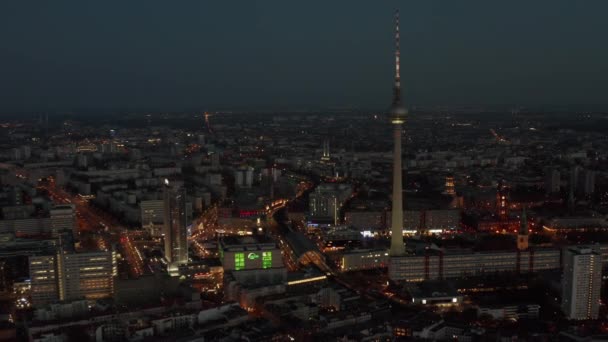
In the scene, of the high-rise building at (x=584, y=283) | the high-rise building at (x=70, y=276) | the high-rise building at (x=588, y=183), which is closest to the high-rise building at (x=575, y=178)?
the high-rise building at (x=588, y=183)

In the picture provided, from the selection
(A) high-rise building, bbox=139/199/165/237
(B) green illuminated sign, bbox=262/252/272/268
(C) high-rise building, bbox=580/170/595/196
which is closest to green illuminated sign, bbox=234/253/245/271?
(B) green illuminated sign, bbox=262/252/272/268

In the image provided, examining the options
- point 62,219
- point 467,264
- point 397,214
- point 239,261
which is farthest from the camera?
point 62,219

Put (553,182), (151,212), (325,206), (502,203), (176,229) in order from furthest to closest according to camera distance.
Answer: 1. (553,182)
2. (502,203)
3. (325,206)
4. (151,212)
5. (176,229)

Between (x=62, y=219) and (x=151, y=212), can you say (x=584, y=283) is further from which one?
(x=62, y=219)

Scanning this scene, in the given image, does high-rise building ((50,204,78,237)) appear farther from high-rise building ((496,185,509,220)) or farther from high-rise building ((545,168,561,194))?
high-rise building ((545,168,561,194))

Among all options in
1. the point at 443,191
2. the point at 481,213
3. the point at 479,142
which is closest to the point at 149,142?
the point at 479,142

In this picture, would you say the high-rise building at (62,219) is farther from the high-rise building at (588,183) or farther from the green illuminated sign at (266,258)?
the high-rise building at (588,183)

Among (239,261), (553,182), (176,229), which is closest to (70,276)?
(176,229)
